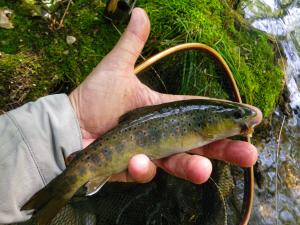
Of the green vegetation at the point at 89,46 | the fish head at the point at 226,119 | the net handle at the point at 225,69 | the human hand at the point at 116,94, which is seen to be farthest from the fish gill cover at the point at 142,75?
the fish head at the point at 226,119

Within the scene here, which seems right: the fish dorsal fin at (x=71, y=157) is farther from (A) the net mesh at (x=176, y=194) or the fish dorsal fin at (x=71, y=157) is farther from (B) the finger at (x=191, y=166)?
(A) the net mesh at (x=176, y=194)

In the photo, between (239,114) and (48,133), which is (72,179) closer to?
(48,133)

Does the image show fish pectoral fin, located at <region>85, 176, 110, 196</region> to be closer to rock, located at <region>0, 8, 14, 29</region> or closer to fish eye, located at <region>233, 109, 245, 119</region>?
fish eye, located at <region>233, 109, 245, 119</region>

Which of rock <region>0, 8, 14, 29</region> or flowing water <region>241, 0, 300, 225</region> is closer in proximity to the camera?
rock <region>0, 8, 14, 29</region>

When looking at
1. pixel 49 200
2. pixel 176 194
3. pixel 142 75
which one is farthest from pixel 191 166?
pixel 142 75

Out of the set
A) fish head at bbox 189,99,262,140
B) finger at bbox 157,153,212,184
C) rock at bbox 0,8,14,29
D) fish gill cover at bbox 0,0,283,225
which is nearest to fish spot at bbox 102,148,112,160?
finger at bbox 157,153,212,184

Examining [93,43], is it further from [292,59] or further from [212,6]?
[292,59]
